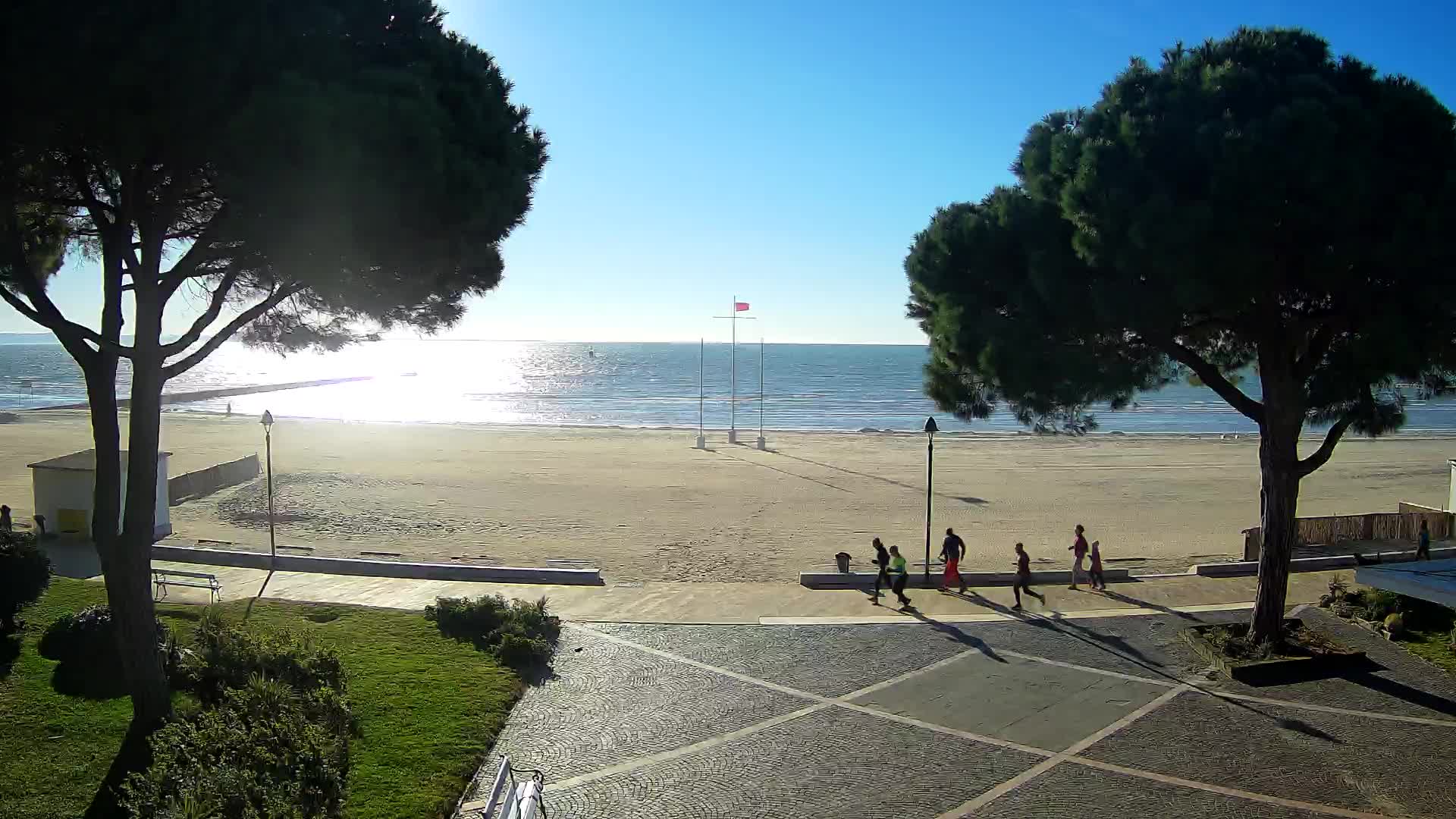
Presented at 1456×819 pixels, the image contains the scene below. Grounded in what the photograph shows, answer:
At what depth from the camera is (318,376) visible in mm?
163875

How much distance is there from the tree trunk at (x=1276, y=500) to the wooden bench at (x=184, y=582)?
1505 centimetres

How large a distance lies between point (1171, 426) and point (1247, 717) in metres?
60.6

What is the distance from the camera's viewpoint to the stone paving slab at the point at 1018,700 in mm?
10289

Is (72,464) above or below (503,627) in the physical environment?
above

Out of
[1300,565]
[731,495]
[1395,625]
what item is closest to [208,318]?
[1395,625]

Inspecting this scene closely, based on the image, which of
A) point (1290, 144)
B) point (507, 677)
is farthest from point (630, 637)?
point (1290, 144)

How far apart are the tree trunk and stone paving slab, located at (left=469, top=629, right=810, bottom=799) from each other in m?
6.71

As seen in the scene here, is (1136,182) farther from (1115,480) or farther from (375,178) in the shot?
(1115,480)

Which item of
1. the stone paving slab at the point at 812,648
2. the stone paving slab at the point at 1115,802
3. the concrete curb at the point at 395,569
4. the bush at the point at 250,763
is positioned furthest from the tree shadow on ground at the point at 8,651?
the stone paving slab at the point at 1115,802

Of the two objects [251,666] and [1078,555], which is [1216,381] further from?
[251,666]

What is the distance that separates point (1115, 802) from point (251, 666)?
8607mm

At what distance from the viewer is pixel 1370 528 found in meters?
21.8

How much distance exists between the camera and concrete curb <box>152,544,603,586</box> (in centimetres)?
1750

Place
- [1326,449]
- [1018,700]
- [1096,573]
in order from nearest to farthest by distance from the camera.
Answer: [1018,700]
[1326,449]
[1096,573]
